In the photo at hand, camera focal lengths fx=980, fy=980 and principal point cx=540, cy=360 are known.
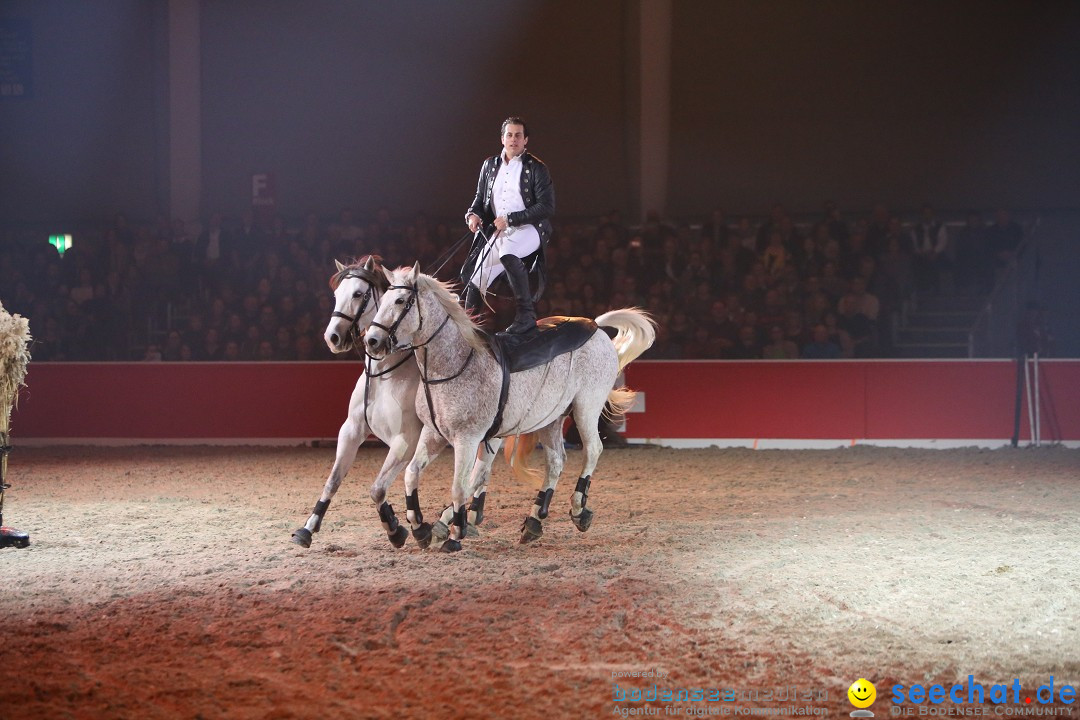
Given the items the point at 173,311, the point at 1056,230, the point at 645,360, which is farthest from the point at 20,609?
the point at 1056,230

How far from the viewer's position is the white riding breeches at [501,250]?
6730 millimetres

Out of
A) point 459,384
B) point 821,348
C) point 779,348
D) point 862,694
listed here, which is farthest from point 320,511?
point 821,348

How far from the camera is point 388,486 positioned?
20.5ft

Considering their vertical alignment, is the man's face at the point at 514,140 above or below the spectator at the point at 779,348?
above

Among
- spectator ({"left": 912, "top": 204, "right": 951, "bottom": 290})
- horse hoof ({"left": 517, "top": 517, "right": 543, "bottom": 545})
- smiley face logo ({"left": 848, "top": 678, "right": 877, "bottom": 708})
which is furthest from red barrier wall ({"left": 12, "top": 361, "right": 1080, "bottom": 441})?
smiley face logo ({"left": 848, "top": 678, "right": 877, "bottom": 708})

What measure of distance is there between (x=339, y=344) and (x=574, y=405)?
203 cm

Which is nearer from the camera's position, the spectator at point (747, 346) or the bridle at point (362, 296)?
the bridle at point (362, 296)

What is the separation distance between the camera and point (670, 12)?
15438mm

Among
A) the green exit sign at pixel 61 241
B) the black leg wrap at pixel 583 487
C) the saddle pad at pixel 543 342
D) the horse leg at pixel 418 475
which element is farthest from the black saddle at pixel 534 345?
the green exit sign at pixel 61 241

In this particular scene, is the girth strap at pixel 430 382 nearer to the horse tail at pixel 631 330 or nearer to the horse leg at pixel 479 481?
the horse leg at pixel 479 481

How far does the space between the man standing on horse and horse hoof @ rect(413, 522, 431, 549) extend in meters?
1.46

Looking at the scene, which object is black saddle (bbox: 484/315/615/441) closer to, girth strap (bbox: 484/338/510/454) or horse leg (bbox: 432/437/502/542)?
girth strap (bbox: 484/338/510/454)

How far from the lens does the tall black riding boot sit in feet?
22.0

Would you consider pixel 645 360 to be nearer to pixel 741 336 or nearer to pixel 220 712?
pixel 741 336
